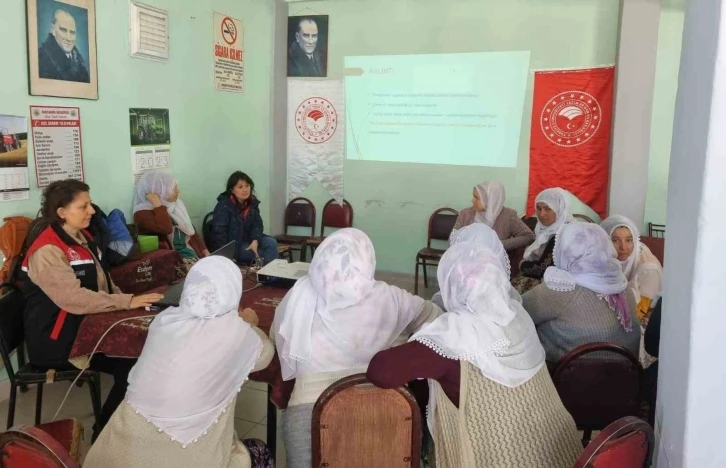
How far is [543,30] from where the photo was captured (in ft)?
14.9

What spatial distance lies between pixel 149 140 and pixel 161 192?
39 cm

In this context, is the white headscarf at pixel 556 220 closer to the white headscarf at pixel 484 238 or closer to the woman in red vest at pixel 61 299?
the white headscarf at pixel 484 238

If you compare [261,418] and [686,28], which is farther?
[261,418]

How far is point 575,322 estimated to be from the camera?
6.98ft

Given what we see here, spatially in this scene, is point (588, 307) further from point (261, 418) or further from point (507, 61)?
point (507, 61)

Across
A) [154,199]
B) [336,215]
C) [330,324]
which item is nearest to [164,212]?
[154,199]

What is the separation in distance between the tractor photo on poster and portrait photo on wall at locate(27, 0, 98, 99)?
0.36m

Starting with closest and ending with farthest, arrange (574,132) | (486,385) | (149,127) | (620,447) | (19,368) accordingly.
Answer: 1. (620,447)
2. (486,385)
3. (19,368)
4. (149,127)
5. (574,132)

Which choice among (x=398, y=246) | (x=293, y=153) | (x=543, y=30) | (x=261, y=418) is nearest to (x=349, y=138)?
(x=293, y=153)

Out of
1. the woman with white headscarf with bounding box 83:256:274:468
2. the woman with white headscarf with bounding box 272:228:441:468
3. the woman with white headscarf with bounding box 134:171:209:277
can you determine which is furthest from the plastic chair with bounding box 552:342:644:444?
the woman with white headscarf with bounding box 134:171:209:277

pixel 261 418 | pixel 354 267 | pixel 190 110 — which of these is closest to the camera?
pixel 354 267

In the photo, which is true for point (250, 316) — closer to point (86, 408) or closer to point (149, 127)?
point (86, 408)

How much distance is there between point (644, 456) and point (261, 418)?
1.88 m

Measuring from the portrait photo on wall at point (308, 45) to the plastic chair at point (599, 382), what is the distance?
398cm
